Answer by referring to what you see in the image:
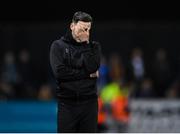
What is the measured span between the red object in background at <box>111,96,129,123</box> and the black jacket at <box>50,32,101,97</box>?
296 inches

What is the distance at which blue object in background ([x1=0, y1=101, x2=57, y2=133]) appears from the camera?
42.4ft

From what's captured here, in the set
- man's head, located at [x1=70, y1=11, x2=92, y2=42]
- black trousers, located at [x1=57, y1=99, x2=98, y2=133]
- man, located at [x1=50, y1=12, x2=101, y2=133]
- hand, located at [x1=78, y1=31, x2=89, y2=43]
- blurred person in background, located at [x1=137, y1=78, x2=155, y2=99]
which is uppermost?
man's head, located at [x1=70, y1=11, x2=92, y2=42]

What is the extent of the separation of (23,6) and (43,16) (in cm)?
61

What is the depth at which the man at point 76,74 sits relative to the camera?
5.52 m

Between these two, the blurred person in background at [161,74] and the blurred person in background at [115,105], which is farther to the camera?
the blurred person in background at [161,74]

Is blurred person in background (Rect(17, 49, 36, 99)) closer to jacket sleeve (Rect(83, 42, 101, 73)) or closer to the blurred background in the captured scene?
the blurred background

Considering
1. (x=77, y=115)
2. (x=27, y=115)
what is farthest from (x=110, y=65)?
(x=77, y=115)

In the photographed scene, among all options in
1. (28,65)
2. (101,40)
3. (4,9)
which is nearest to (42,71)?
(28,65)

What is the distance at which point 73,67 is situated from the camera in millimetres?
5562

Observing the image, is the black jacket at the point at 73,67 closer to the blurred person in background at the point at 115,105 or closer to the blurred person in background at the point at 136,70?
the blurred person in background at the point at 115,105

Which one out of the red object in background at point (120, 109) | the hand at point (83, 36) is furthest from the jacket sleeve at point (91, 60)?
the red object in background at point (120, 109)

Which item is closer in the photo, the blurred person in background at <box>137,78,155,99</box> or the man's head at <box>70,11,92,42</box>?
the man's head at <box>70,11,92,42</box>

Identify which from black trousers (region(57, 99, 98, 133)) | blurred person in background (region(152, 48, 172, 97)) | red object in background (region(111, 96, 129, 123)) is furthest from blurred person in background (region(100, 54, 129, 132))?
black trousers (region(57, 99, 98, 133))

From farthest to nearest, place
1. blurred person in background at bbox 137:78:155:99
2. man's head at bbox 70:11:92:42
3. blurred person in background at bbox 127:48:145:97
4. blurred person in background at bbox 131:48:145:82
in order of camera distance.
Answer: blurred person in background at bbox 131:48:145:82, blurred person in background at bbox 127:48:145:97, blurred person in background at bbox 137:78:155:99, man's head at bbox 70:11:92:42
